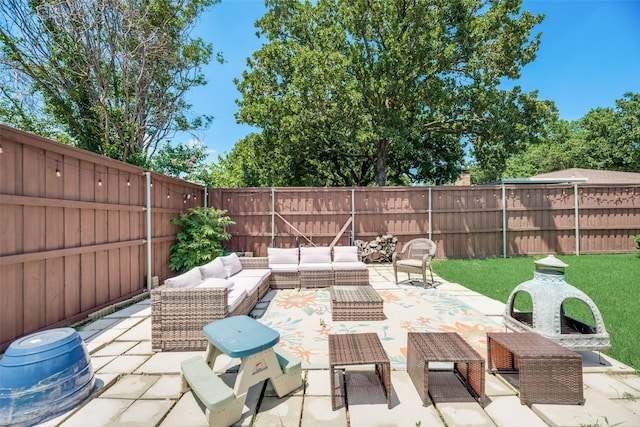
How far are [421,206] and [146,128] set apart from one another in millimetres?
9766

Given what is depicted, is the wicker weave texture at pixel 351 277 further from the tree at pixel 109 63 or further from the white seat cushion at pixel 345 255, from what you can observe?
the tree at pixel 109 63

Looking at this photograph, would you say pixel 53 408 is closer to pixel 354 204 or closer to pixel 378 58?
pixel 354 204

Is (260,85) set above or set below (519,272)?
above

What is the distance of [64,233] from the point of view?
138 inches

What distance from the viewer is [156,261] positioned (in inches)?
214

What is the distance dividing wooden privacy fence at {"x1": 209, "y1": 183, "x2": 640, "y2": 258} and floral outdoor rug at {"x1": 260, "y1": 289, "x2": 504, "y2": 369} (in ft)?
10.4

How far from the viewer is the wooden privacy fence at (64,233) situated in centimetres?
288

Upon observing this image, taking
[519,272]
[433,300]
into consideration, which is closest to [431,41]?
[519,272]

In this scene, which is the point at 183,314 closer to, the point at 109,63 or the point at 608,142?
the point at 109,63

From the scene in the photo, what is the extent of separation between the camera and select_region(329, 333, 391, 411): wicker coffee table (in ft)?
6.59

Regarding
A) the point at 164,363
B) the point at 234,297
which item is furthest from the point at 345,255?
the point at 164,363

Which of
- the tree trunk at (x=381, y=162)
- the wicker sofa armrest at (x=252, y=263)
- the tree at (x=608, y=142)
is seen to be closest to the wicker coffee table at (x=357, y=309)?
the wicker sofa armrest at (x=252, y=263)

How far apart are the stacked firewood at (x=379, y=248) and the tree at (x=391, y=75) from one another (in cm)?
310

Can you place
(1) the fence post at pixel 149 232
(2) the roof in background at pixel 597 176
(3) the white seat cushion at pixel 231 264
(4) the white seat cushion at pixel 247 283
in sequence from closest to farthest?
(4) the white seat cushion at pixel 247 283, (3) the white seat cushion at pixel 231 264, (1) the fence post at pixel 149 232, (2) the roof in background at pixel 597 176
